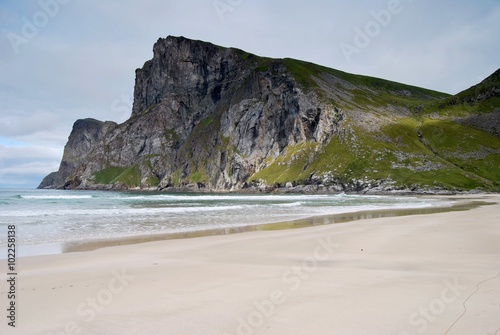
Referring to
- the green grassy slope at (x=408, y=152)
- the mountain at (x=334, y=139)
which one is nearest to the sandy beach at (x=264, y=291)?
the mountain at (x=334, y=139)

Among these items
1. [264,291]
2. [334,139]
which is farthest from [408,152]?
[264,291]

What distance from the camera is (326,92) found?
156250 millimetres

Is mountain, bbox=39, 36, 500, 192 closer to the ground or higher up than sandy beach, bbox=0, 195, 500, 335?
higher up

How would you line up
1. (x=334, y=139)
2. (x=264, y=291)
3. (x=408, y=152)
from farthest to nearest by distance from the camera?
(x=334, y=139)
(x=408, y=152)
(x=264, y=291)

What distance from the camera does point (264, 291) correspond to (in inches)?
326

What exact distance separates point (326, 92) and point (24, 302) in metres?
159

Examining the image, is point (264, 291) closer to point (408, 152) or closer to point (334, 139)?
point (408, 152)

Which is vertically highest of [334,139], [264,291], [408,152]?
[334,139]

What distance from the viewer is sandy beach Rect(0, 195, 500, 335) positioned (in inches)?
241

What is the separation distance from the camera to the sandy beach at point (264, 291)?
241 inches

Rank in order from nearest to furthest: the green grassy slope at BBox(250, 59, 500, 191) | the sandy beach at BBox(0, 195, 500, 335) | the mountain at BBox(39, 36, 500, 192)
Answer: the sandy beach at BBox(0, 195, 500, 335) → the green grassy slope at BBox(250, 59, 500, 191) → the mountain at BBox(39, 36, 500, 192)

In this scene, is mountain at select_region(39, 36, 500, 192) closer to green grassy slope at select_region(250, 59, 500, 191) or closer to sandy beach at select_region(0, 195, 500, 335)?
green grassy slope at select_region(250, 59, 500, 191)

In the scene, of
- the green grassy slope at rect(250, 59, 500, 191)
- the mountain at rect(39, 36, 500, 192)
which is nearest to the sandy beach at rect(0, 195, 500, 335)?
the mountain at rect(39, 36, 500, 192)

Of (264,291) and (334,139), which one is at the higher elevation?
(334,139)
